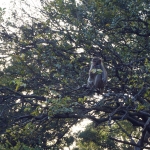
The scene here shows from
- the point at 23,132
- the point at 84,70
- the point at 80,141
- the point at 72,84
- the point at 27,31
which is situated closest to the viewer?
the point at 23,132

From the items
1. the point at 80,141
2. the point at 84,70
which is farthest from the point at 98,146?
the point at 84,70

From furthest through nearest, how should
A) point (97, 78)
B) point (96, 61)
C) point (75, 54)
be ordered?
point (75, 54), point (97, 78), point (96, 61)

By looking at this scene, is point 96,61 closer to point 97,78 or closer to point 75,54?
point 97,78

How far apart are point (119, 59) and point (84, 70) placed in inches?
38.6

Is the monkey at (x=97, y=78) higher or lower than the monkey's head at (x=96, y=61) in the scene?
lower

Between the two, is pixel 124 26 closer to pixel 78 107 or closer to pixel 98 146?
pixel 78 107

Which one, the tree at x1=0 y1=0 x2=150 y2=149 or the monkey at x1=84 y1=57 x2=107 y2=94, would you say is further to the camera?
the monkey at x1=84 y1=57 x2=107 y2=94

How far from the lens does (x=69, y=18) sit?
28.9 ft

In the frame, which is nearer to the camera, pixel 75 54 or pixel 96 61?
pixel 96 61

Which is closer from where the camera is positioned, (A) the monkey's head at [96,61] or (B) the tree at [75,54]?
(B) the tree at [75,54]

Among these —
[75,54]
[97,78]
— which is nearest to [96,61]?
[97,78]

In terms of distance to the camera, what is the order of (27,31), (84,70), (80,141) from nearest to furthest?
(84,70), (27,31), (80,141)

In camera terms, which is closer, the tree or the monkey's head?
the tree

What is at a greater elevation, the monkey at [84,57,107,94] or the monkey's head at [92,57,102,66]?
the monkey's head at [92,57,102,66]
